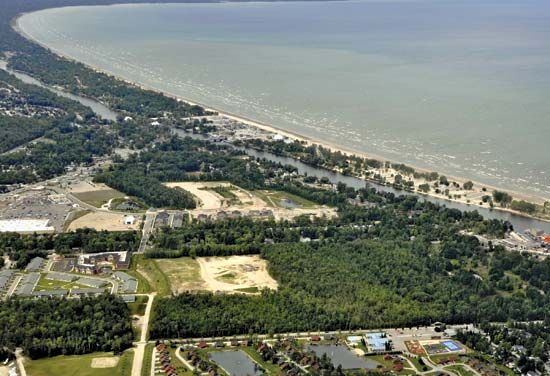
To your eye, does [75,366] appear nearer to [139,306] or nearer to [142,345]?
[142,345]

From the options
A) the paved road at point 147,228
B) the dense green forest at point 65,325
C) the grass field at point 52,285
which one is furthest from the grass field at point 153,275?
the grass field at point 52,285

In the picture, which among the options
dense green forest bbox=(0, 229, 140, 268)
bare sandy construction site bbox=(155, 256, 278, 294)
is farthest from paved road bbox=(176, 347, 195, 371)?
dense green forest bbox=(0, 229, 140, 268)

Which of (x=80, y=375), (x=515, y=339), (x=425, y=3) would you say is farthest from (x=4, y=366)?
(x=425, y=3)

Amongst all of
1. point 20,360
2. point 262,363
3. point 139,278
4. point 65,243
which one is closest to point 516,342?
point 262,363

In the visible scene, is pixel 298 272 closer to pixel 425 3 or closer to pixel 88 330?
pixel 88 330

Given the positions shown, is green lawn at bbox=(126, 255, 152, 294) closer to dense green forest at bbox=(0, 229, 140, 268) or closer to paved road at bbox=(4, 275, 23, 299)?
dense green forest at bbox=(0, 229, 140, 268)

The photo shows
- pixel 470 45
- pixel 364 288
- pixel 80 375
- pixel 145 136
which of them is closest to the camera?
pixel 80 375

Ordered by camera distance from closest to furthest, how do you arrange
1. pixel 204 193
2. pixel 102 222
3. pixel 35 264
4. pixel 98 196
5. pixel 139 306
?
pixel 139 306 < pixel 35 264 < pixel 102 222 < pixel 98 196 < pixel 204 193
